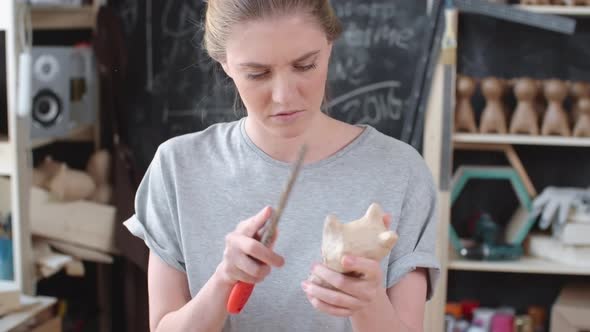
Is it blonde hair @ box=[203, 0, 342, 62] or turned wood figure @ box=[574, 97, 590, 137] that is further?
turned wood figure @ box=[574, 97, 590, 137]

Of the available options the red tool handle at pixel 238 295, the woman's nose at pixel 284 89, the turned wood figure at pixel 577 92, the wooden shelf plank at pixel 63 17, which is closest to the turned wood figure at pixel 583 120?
the turned wood figure at pixel 577 92

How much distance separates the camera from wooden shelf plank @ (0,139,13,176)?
2.27m

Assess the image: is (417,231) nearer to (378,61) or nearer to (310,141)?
(310,141)

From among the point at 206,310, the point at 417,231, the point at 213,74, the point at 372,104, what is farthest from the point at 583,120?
the point at 206,310

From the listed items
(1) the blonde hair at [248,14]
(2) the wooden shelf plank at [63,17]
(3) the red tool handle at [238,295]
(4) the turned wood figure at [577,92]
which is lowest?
(3) the red tool handle at [238,295]

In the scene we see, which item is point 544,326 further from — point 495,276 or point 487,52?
point 487,52

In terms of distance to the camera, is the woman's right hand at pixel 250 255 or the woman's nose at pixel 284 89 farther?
the woman's nose at pixel 284 89

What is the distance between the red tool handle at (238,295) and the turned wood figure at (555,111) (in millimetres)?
1753

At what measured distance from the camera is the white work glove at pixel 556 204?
2.53 meters

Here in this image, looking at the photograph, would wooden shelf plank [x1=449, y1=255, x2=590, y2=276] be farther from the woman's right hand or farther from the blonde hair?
the woman's right hand

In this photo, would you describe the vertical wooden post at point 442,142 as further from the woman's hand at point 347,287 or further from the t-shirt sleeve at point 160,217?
the woman's hand at point 347,287

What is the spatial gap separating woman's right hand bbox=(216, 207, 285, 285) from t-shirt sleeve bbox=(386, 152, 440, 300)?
281mm

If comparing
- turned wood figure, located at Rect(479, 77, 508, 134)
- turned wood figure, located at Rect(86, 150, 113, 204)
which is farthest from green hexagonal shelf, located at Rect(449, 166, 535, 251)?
turned wood figure, located at Rect(86, 150, 113, 204)

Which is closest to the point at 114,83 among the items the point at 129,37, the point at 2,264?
the point at 129,37
